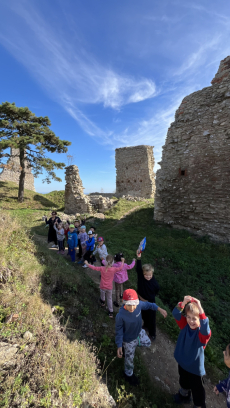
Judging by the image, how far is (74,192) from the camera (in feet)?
55.7

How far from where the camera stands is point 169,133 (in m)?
10.9

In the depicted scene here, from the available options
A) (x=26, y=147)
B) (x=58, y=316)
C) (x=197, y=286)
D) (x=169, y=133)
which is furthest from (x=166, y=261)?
(x=26, y=147)

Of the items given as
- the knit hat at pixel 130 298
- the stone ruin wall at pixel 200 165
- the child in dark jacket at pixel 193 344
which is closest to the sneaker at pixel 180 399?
the child in dark jacket at pixel 193 344

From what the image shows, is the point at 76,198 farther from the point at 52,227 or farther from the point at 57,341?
the point at 57,341

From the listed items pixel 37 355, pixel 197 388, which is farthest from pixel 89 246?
pixel 197 388

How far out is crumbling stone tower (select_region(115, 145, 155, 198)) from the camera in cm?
2203

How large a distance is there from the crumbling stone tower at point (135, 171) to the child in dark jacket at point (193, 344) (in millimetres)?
19814

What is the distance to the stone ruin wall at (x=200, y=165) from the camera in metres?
8.80

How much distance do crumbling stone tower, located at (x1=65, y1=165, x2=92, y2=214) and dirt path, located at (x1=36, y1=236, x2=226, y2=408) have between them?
13.1 meters

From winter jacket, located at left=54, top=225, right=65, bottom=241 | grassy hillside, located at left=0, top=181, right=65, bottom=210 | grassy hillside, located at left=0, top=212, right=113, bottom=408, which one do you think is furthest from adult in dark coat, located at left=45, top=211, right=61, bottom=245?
grassy hillside, located at left=0, top=181, right=65, bottom=210

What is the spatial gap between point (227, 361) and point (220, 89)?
10.8 metres

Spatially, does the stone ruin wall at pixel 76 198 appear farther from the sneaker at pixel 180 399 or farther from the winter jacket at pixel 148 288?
the sneaker at pixel 180 399

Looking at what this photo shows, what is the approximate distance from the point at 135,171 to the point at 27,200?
1321 cm

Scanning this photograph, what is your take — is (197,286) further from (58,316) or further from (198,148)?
(198,148)
